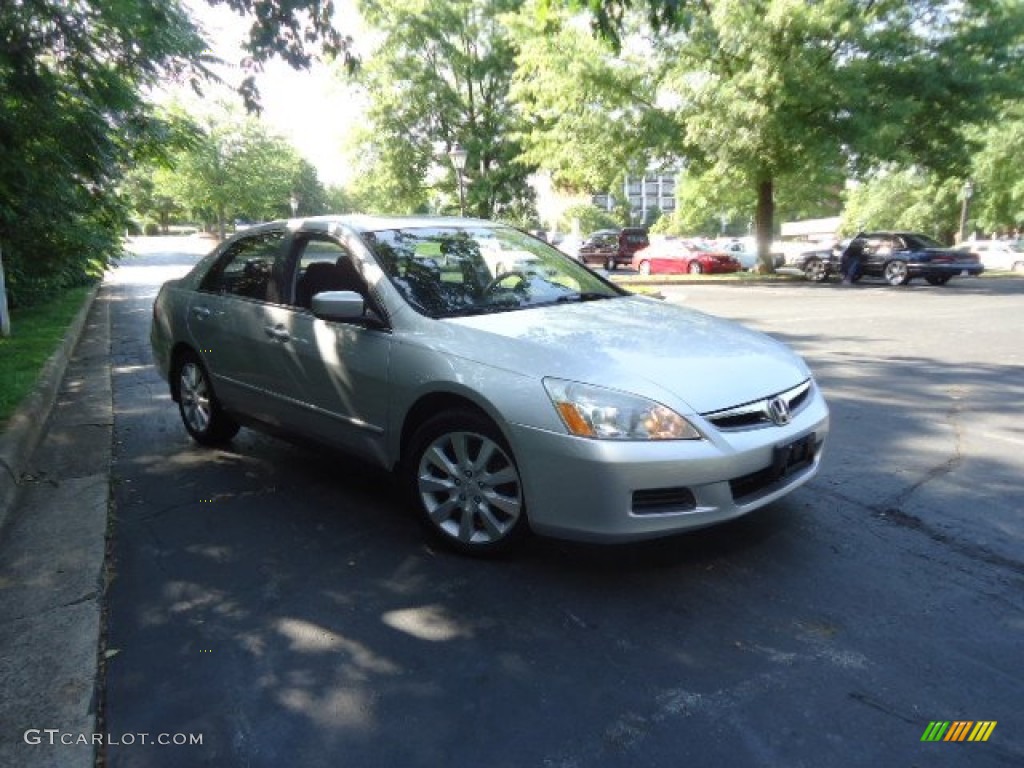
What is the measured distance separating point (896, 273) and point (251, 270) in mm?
19658

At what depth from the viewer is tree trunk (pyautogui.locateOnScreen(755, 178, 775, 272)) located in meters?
24.3

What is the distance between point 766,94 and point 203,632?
19.7 metres

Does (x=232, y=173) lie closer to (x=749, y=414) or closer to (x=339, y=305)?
(x=339, y=305)

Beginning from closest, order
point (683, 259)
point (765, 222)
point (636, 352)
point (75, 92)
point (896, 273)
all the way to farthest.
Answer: point (636, 352)
point (75, 92)
point (896, 273)
point (765, 222)
point (683, 259)

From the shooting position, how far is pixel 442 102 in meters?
34.9

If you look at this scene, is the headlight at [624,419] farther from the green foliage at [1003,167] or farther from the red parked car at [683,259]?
the green foliage at [1003,167]

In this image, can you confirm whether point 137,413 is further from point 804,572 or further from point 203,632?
point 804,572

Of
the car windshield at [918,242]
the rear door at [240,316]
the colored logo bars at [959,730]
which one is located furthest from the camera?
the car windshield at [918,242]

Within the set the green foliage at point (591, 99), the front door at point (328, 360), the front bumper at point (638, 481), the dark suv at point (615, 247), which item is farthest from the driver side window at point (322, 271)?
the dark suv at point (615, 247)

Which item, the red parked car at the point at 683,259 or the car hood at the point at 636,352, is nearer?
the car hood at the point at 636,352

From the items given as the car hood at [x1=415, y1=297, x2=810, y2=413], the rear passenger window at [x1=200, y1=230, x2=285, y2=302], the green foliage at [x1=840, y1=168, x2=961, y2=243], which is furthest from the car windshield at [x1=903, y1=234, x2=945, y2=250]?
the green foliage at [x1=840, y1=168, x2=961, y2=243]

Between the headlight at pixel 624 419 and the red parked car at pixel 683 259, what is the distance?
80.7 feet

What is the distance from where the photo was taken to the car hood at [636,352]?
3.06m

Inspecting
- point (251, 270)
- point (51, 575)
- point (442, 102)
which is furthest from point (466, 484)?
point (442, 102)
